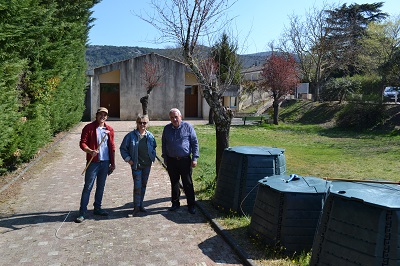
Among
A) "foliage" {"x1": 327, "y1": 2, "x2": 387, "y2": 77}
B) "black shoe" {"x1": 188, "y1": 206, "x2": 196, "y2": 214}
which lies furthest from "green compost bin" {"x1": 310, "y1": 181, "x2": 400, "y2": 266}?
"foliage" {"x1": 327, "y1": 2, "x2": 387, "y2": 77}

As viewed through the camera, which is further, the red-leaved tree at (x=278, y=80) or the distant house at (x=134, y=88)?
the distant house at (x=134, y=88)

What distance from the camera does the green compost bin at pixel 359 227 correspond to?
3389mm

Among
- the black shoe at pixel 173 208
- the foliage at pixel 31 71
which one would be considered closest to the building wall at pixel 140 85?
the foliage at pixel 31 71

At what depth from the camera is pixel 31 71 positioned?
11523 mm

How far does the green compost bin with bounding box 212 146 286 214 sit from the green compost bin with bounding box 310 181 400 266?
1.99 m

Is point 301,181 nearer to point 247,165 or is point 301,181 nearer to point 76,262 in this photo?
point 247,165

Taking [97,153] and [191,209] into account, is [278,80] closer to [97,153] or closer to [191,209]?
[191,209]

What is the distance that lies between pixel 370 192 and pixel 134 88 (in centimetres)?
2885

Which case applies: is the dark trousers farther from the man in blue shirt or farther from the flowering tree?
the flowering tree

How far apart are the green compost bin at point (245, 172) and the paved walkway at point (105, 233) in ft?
2.05

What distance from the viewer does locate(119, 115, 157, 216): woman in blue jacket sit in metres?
6.50

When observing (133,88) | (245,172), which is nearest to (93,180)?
(245,172)

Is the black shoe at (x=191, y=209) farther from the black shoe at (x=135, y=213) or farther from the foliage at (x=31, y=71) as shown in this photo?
the foliage at (x=31, y=71)

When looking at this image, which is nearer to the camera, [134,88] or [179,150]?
[179,150]
